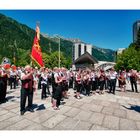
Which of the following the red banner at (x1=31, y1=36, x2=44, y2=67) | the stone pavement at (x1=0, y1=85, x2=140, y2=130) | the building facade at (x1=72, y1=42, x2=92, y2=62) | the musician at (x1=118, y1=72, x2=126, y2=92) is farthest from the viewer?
the building facade at (x1=72, y1=42, x2=92, y2=62)

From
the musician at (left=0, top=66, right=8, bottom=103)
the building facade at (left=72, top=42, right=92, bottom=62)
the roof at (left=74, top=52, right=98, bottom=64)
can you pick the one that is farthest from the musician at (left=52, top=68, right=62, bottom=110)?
the building facade at (left=72, top=42, right=92, bottom=62)

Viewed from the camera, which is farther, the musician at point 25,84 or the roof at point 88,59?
the roof at point 88,59

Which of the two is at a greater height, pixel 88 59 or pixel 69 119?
pixel 88 59

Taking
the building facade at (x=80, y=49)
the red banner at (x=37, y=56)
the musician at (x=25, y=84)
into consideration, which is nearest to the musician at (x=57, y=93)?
the musician at (x=25, y=84)

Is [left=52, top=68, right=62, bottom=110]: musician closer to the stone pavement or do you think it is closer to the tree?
the stone pavement

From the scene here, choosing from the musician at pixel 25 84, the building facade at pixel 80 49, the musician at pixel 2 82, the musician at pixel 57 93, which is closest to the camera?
the musician at pixel 25 84

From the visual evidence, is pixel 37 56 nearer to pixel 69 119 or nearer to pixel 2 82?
pixel 2 82

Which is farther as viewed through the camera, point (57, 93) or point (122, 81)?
point (122, 81)

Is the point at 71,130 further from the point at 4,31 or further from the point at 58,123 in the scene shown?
the point at 4,31

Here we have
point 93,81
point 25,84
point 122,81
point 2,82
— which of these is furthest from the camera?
point 122,81

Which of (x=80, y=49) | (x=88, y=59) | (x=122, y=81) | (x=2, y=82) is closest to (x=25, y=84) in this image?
(x=2, y=82)

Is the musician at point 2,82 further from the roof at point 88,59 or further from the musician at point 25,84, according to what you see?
the roof at point 88,59
